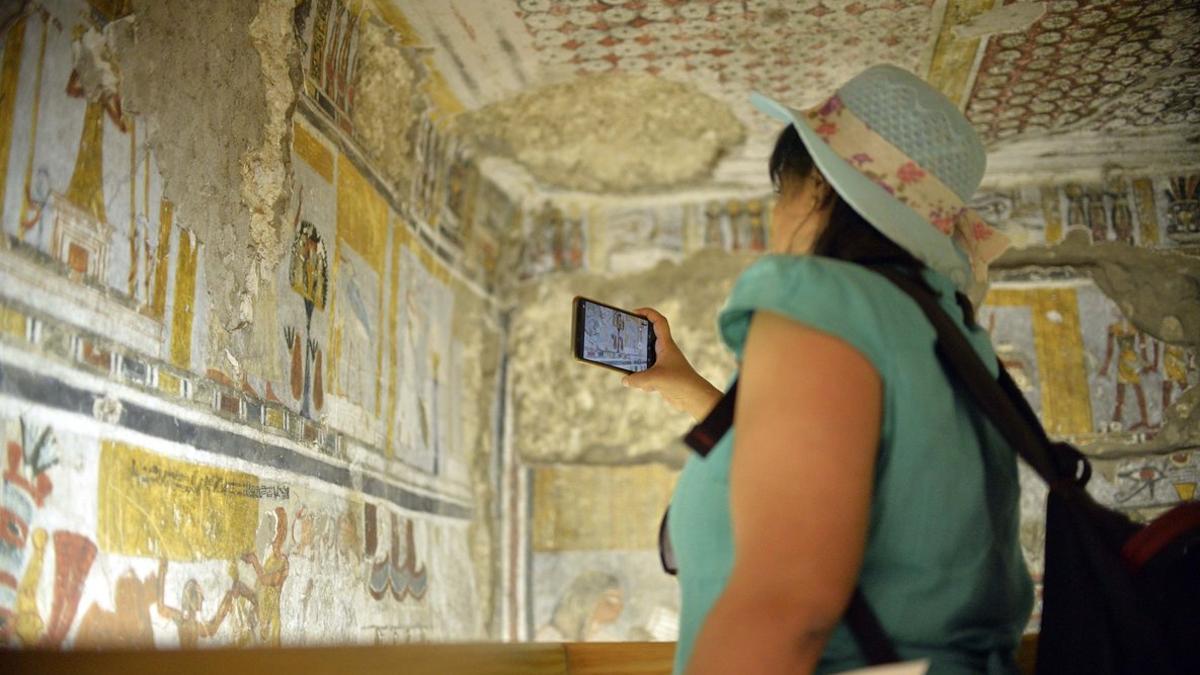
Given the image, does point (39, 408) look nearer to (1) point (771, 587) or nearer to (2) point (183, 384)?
(2) point (183, 384)

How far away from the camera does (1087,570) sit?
1.21m

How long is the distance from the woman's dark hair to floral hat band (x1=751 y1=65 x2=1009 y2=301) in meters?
0.02

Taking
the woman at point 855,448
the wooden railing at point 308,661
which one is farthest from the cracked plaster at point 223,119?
the woman at point 855,448

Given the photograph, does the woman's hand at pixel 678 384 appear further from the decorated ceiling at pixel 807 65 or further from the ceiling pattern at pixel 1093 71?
the ceiling pattern at pixel 1093 71

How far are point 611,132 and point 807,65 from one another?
1037 millimetres

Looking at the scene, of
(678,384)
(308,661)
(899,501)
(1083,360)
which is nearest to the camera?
(899,501)

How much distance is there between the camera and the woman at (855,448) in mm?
1073

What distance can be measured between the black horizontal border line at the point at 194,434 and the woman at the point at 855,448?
53.8 inches

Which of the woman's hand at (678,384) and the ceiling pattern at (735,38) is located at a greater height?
the ceiling pattern at (735,38)

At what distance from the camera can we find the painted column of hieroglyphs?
2008 millimetres

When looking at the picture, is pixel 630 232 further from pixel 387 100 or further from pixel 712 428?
pixel 712 428

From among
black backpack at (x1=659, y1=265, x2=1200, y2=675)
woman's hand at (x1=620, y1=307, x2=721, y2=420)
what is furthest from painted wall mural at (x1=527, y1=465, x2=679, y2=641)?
black backpack at (x1=659, y1=265, x2=1200, y2=675)

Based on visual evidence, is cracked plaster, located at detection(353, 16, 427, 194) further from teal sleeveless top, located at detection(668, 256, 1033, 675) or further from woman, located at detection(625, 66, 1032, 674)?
teal sleeveless top, located at detection(668, 256, 1033, 675)

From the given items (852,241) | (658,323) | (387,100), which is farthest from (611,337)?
(387,100)
